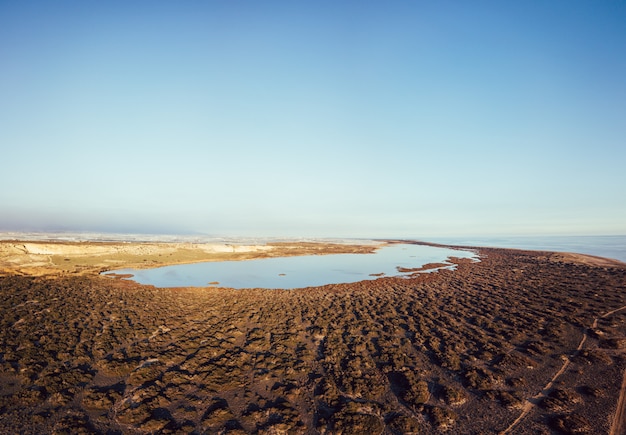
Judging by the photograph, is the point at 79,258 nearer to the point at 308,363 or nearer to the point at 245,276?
the point at 245,276

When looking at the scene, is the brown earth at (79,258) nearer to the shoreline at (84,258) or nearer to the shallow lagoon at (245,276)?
the shoreline at (84,258)

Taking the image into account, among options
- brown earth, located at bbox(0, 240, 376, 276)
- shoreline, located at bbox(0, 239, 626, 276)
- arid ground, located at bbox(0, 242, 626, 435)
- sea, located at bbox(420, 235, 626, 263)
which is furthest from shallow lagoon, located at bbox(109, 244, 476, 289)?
sea, located at bbox(420, 235, 626, 263)

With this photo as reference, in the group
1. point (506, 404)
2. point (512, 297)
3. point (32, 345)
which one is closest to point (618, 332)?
point (512, 297)

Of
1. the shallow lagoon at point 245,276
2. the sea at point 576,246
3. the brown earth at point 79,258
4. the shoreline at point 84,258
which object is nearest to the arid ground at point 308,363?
the shallow lagoon at point 245,276

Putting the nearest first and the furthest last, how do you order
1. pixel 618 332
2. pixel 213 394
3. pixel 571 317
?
1. pixel 213 394
2. pixel 618 332
3. pixel 571 317

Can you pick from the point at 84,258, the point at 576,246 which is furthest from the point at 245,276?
the point at 576,246

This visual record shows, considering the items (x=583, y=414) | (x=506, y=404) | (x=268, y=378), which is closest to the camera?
(x=583, y=414)

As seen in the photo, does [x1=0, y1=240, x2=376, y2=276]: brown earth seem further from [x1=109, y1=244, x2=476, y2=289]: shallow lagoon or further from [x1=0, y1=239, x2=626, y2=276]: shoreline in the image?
[x1=109, y1=244, x2=476, y2=289]: shallow lagoon

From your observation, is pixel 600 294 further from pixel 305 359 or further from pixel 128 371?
pixel 128 371
